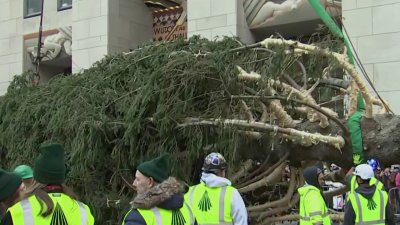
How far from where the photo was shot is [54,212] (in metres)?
3.54

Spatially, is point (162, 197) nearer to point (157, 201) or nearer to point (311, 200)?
point (157, 201)

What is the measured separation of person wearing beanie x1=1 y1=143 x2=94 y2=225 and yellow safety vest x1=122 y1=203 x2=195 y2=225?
0.33 meters

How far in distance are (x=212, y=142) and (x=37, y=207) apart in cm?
323

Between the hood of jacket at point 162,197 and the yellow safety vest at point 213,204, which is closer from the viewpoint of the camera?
the hood of jacket at point 162,197

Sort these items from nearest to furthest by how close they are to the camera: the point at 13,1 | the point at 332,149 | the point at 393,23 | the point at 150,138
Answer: the point at 332,149
the point at 150,138
the point at 393,23
the point at 13,1

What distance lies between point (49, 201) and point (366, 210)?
13.9 ft

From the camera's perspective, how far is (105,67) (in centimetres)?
771

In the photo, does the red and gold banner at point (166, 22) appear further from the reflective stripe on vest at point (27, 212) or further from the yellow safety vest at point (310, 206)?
the reflective stripe on vest at point (27, 212)

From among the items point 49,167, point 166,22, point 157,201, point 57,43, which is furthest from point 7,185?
point 57,43

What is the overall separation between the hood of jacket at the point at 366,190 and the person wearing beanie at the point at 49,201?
3808mm

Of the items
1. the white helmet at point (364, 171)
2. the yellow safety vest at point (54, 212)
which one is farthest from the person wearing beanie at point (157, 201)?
the white helmet at point (364, 171)

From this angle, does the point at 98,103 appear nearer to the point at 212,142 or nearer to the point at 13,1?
the point at 212,142

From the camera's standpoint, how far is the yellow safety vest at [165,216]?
356 centimetres

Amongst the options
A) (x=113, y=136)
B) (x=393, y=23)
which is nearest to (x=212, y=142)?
(x=113, y=136)
